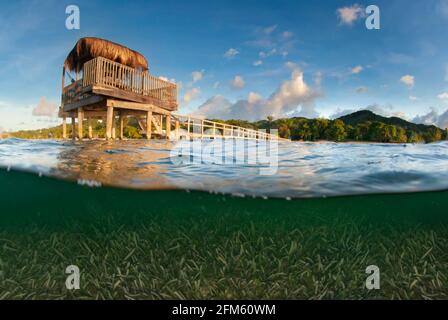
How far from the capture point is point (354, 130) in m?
23.1

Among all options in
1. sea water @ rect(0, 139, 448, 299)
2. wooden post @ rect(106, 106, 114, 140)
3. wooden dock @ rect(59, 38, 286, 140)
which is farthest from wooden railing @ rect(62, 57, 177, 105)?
sea water @ rect(0, 139, 448, 299)

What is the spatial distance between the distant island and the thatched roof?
15.4 feet

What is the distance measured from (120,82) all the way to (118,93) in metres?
0.70

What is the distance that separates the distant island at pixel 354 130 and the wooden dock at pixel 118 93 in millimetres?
2802

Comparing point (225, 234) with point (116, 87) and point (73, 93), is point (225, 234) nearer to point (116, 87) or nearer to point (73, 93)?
point (116, 87)

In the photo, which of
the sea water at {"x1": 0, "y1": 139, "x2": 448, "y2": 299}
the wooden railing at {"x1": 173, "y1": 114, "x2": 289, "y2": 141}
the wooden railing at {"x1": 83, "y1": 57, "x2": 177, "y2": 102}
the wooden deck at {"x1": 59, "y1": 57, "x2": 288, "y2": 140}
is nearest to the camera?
the sea water at {"x1": 0, "y1": 139, "x2": 448, "y2": 299}

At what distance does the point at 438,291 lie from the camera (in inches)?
253

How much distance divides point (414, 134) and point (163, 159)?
1568 cm

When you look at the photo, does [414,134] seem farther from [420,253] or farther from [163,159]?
[163,159]

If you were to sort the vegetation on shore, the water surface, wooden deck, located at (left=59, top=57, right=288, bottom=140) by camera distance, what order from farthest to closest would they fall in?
the vegetation on shore < wooden deck, located at (left=59, top=57, right=288, bottom=140) < the water surface

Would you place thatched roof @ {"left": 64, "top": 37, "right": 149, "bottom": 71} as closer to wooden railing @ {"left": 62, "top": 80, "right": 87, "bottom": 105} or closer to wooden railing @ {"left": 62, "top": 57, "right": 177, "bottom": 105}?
wooden railing @ {"left": 62, "top": 80, "right": 87, "bottom": 105}

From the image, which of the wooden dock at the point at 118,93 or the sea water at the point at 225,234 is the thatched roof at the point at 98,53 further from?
the sea water at the point at 225,234

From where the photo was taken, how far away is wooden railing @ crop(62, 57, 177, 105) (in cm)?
1263

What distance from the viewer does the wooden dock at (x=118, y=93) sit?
1298cm
